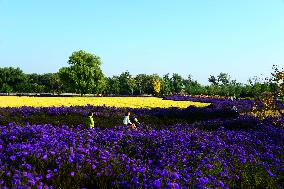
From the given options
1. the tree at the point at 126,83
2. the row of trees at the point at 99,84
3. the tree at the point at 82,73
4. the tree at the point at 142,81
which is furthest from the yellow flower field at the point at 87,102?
the tree at the point at 142,81

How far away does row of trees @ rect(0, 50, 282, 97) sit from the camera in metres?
78.0

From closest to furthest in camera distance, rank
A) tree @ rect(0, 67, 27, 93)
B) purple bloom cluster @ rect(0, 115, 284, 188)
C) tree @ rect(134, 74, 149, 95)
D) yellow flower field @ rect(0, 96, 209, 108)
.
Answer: purple bloom cluster @ rect(0, 115, 284, 188)
yellow flower field @ rect(0, 96, 209, 108)
tree @ rect(0, 67, 27, 93)
tree @ rect(134, 74, 149, 95)

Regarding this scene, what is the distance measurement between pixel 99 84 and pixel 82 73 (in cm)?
435

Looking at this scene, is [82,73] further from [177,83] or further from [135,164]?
[135,164]

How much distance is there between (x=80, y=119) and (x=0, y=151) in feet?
48.0

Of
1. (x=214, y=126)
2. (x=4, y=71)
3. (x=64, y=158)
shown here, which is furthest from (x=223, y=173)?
(x=4, y=71)

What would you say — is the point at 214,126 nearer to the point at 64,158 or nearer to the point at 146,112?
the point at 146,112

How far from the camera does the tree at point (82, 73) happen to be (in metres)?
77.4

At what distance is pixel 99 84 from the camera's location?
80.6 m

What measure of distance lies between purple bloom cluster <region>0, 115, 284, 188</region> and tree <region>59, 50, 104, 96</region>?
6645cm

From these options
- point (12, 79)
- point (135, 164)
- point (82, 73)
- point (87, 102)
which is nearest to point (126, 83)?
point (12, 79)

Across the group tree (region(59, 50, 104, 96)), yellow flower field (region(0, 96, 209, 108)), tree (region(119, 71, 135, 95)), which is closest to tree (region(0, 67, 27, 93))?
tree (region(119, 71, 135, 95))

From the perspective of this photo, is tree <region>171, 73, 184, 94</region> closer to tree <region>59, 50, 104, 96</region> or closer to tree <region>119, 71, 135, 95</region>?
tree <region>119, 71, 135, 95</region>

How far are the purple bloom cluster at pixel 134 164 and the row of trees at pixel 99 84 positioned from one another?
44088 millimetres
